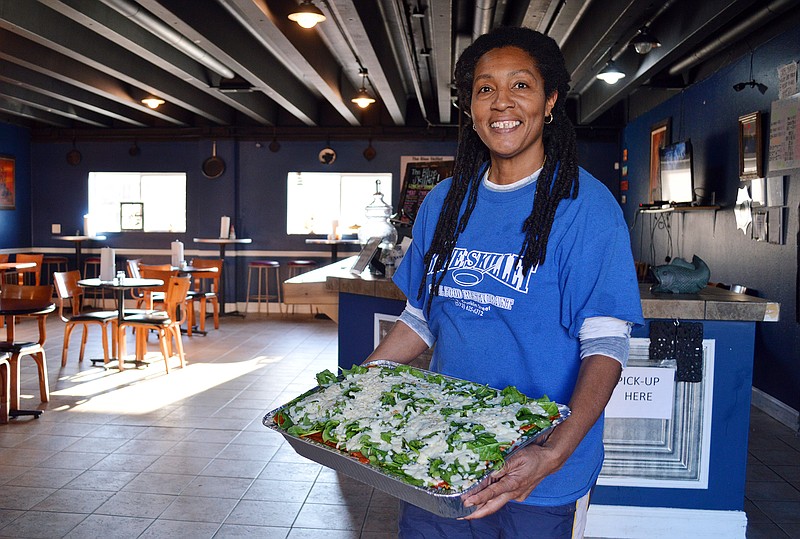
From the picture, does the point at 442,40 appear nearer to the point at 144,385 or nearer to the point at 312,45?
the point at 312,45

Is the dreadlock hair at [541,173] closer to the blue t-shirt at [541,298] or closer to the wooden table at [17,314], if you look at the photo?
the blue t-shirt at [541,298]

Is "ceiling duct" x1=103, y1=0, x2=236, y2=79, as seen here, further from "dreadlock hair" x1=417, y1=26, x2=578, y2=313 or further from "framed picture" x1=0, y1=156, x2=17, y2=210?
A: "framed picture" x1=0, y1=156, x2=17, y2=210

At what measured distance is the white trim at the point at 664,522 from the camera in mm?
3004

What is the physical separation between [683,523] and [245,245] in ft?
29.3

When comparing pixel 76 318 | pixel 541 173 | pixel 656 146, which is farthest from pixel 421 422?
Result: pixel 656 146

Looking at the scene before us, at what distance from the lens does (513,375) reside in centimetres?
139

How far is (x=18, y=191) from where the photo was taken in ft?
36.5

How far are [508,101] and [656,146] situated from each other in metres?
7.74

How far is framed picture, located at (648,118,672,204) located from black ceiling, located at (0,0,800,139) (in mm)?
400

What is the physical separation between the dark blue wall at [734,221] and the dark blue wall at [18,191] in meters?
8.94

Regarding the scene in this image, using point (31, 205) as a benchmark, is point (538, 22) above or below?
above

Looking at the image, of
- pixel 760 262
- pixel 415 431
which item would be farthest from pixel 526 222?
pixel 760 262

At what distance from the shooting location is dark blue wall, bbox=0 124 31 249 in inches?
424

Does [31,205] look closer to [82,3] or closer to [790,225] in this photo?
[82,3]
